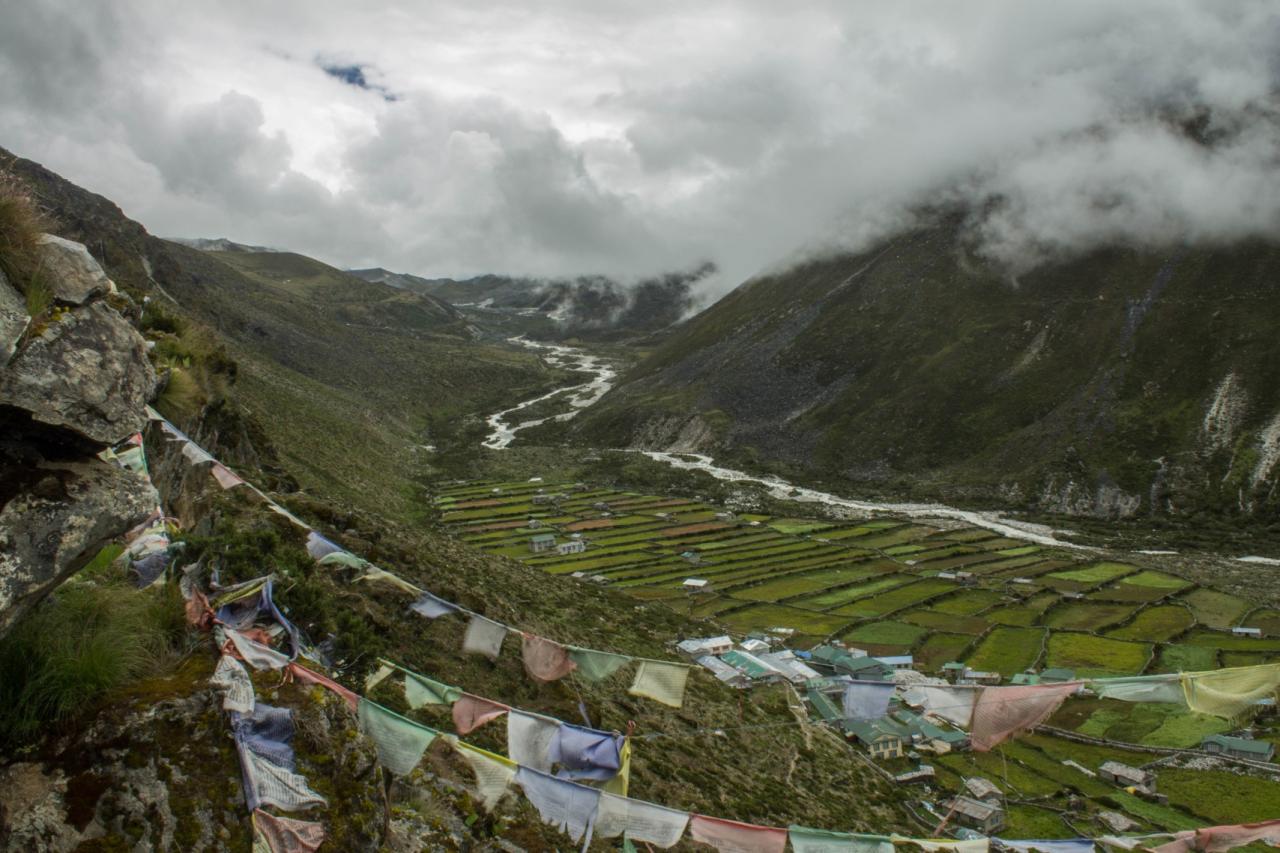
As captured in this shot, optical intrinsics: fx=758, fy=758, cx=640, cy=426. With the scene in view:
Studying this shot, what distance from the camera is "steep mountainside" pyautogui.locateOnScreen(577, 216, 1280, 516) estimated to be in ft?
327

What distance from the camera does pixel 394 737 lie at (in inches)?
351

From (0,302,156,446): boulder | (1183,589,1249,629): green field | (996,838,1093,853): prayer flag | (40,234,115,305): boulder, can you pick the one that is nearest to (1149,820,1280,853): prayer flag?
(996,838,1093,853): prayer flag

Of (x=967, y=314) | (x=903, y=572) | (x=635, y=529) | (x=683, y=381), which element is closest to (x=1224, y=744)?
(x=903, y=572)

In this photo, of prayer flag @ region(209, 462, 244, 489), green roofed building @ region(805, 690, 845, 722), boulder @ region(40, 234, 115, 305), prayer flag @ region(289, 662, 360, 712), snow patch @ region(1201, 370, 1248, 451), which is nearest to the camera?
boulder @ region(40, 234, 115, 305)

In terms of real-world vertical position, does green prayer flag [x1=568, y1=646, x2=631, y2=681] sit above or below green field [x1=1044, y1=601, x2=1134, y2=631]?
above

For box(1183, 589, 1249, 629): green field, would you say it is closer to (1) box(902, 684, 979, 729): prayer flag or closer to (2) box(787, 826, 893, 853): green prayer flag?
(1) box(902, 684, 979, 729): prayer flag

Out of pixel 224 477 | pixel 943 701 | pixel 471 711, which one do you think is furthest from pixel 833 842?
pixel 943 701

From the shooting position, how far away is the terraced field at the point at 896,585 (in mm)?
49656

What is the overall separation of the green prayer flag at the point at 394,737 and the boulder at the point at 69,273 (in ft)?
17.2

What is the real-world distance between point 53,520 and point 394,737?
14.4ft

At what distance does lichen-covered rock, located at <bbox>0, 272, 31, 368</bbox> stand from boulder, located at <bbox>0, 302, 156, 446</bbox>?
3.8 inches

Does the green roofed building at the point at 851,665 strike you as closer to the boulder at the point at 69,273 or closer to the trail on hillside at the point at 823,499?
the boulder at the point at 69,273

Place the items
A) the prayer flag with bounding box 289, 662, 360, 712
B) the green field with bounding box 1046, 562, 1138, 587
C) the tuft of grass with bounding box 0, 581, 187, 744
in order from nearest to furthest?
the tuft of grass with bounding box 0, 581, 187, 744 → the prayer flag with bounding box 289, 662, 360, 712 → the green field with bounding box 1046, 562, 1138, 587

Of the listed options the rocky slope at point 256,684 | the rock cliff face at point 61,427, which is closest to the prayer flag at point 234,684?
the rocky slope at point 256,684
